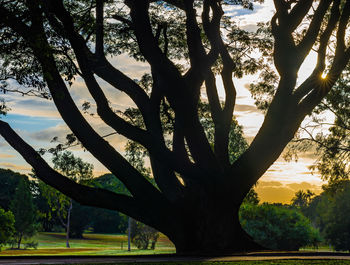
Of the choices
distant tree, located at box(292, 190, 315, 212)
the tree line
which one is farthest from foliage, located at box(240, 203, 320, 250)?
distant tree, located at box(292, 190, 315, 212)

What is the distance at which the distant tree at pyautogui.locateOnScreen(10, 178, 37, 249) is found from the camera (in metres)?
63.0

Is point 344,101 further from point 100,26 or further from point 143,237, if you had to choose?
point 143,237

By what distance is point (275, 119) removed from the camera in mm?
13672

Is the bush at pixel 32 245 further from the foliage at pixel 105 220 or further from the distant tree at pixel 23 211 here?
the foliage at pixel 105 220

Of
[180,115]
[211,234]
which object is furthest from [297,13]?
[211,234]

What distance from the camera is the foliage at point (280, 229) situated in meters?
30.4

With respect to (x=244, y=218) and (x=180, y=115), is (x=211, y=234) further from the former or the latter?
(x=244, y=218)

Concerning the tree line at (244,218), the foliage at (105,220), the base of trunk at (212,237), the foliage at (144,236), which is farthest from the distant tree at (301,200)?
the base of trunk at (212,237)

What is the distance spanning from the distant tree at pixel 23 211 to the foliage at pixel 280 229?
40.6 meters

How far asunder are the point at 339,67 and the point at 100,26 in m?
7.61

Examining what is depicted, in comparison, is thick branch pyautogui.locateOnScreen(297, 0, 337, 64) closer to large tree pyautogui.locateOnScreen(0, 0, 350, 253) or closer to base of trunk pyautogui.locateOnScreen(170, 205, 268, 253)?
large tree pyautogui.locateOnScreen(0, 0, 350, 253)

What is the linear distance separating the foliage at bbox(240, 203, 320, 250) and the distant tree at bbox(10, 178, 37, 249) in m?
40.6

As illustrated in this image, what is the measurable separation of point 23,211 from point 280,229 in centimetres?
4317

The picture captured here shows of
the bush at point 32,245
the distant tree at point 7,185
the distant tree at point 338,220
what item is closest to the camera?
the distant tree at point 338,220
